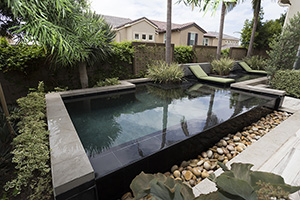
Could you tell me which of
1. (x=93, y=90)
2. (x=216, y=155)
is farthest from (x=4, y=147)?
(x=216, y=155)

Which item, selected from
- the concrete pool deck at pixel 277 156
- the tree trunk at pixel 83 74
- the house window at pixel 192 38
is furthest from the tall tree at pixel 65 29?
the house window at pixel 192 38

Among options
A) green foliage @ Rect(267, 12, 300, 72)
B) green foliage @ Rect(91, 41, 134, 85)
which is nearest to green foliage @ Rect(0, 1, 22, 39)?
green foliage @ Rect(91, 41, 134, 85)

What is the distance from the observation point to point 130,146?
2.31 metres

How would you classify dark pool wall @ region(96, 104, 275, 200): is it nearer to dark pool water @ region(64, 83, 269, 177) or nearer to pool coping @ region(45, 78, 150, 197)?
dark pool water @ region(64, 83, 269, 177)

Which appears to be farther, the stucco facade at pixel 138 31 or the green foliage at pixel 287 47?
the stucco facade at pixel 138 31

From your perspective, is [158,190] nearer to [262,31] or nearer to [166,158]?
[166,158]

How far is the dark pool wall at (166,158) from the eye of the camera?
1.78 meters

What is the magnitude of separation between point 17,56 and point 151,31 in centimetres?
1590

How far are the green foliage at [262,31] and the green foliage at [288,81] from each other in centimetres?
950

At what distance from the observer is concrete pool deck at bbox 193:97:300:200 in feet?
4.27

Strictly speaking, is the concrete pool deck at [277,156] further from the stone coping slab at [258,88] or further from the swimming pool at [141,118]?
the stone coping slab at [258,88]

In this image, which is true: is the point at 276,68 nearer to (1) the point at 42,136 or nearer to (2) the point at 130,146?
→ (2) the point at 130,146

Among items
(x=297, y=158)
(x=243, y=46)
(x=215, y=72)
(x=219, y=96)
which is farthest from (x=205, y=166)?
(x=243, y=46)

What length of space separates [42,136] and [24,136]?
180 millimetres
